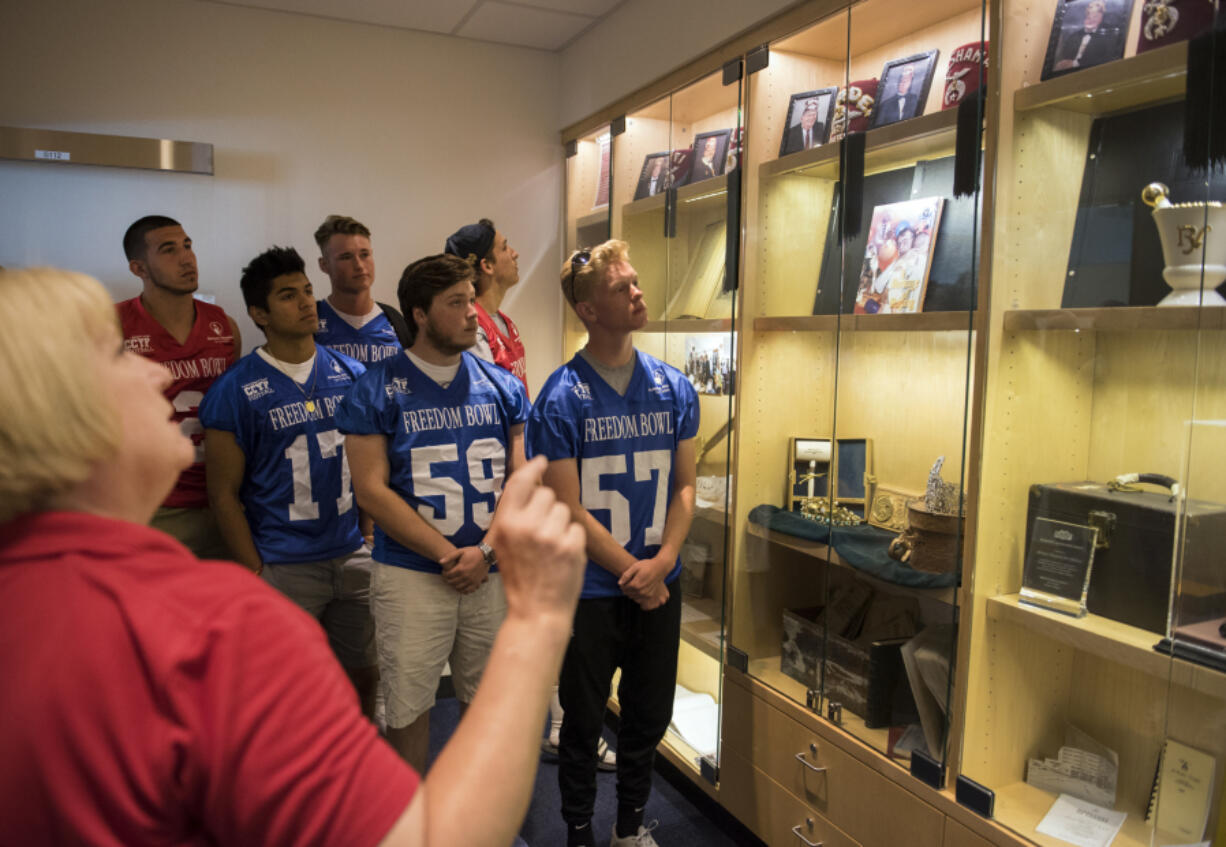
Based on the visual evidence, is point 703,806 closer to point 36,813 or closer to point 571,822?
point 571,822

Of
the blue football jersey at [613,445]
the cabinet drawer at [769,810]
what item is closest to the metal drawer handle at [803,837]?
the cabinet drawer at [769,810]

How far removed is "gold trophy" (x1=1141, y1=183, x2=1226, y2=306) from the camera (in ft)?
4.56

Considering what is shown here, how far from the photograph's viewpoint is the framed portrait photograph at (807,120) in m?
2.28

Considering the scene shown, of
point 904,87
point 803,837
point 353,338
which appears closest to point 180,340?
point 353,338

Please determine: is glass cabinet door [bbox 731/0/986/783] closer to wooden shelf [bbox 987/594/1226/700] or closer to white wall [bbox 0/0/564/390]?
wooden shelf [bbox 987/594/1226/700]

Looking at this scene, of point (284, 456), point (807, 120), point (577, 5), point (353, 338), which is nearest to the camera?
point (807, 120)

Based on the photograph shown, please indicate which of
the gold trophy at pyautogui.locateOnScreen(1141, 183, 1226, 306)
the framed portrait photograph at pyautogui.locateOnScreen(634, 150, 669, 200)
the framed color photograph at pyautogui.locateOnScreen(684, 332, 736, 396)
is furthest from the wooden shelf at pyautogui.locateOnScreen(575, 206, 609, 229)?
the gold trophy at pyautogui.locateOnScreen(1141, 183, 1226, 306)

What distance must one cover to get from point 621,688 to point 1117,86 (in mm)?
1884

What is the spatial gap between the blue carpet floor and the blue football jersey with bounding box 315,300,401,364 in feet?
4.97

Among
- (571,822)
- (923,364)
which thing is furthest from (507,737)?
(571,822)

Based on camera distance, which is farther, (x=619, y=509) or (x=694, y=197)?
(x=694, y=197)

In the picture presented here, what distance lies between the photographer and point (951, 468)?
Answer: 6.27ft

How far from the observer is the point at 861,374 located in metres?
2.28

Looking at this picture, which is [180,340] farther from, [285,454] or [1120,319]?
[1120,319]
